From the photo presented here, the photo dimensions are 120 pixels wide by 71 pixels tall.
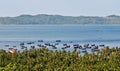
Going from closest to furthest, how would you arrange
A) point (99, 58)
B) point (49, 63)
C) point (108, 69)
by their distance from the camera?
point (108, 69)
point (49, 63)
point (99, 58)

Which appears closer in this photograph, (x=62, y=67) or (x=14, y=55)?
(x=62, y=67)

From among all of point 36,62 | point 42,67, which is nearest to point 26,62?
point 36,62

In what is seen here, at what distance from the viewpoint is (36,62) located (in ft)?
186

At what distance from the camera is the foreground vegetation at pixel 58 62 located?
50844 mm

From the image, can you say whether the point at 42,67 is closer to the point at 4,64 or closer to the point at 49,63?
the point at 49,63

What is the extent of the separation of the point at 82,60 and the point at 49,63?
4851mm

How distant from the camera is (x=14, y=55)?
207 ft

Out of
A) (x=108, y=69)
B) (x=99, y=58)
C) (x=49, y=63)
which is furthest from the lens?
(x=99, y=58)

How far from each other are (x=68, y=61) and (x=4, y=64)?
27.4ft

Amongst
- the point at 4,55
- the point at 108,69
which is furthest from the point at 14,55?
the point at 108,69

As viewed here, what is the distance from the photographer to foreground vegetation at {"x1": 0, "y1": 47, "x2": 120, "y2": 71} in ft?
167

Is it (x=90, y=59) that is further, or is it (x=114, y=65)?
(x=90, y=59)

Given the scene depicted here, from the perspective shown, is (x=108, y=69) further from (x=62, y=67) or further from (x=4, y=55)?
(x=4, y=55)

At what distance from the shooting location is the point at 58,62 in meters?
56.2
